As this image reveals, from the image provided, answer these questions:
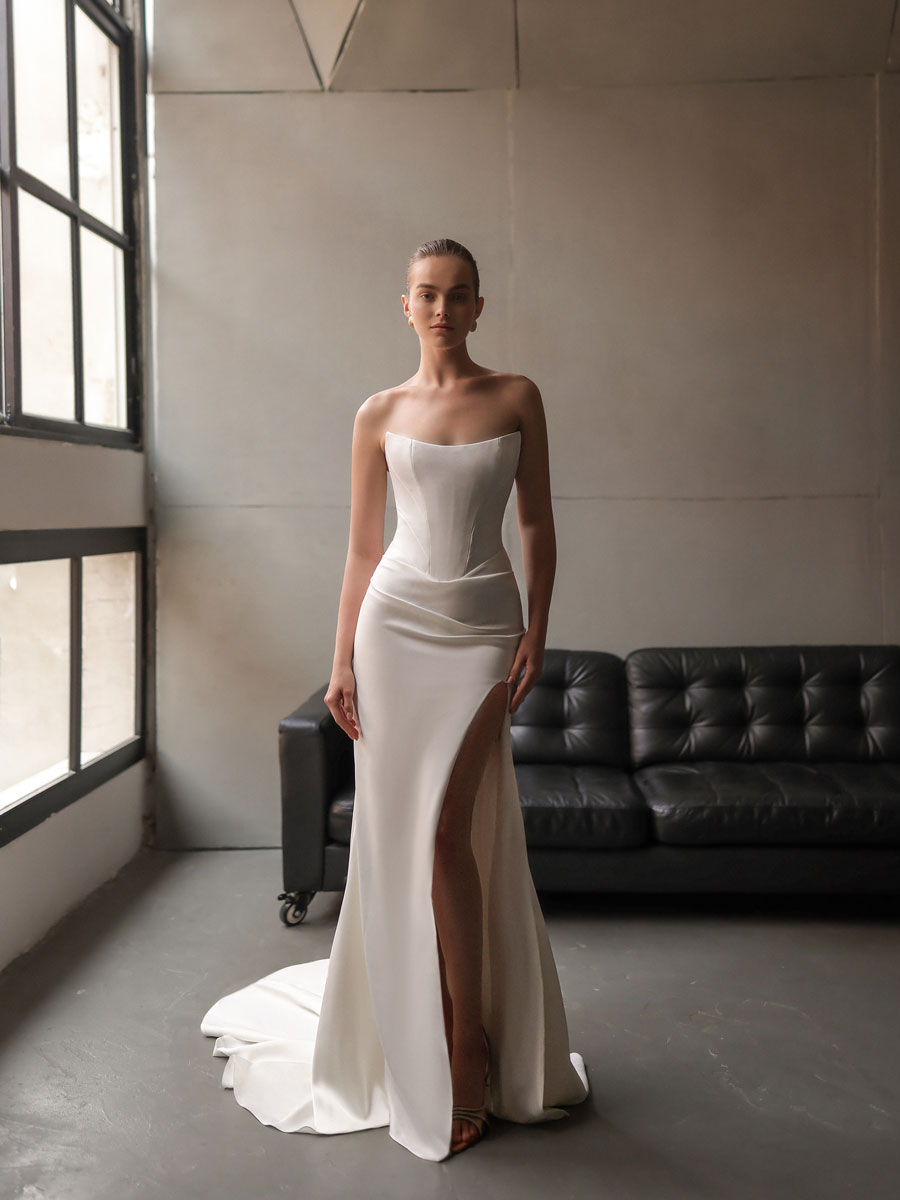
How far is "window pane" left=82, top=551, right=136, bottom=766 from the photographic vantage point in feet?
13.9

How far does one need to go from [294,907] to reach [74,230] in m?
2.75

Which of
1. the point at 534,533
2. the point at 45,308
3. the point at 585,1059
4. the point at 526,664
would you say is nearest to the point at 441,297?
the point at 534,533

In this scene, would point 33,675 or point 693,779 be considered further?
point 693,779

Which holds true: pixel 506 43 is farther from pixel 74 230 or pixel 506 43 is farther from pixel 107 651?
pixel 107 651

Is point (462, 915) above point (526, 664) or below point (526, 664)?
below

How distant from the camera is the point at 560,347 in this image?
4.65 metres

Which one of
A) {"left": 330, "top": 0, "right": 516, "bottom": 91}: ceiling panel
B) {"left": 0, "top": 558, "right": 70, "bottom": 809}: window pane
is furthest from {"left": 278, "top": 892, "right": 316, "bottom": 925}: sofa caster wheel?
{"left": 330, "top": 0, "right": 516, "bottom": 91}: ceiling panel

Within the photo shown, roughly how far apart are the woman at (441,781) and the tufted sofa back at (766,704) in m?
1.97

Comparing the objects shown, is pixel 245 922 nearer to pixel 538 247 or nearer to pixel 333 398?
pixel 333 398

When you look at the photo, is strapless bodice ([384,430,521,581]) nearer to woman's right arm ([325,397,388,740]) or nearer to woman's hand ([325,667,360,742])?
woman's right arm ([325,397,388,740])

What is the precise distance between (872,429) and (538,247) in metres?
1.68

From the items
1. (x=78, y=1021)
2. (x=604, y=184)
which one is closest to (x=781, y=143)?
(x=604, y=184)

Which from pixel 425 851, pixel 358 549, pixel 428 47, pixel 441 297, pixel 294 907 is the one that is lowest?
pixel 294 907

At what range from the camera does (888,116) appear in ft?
14.9
